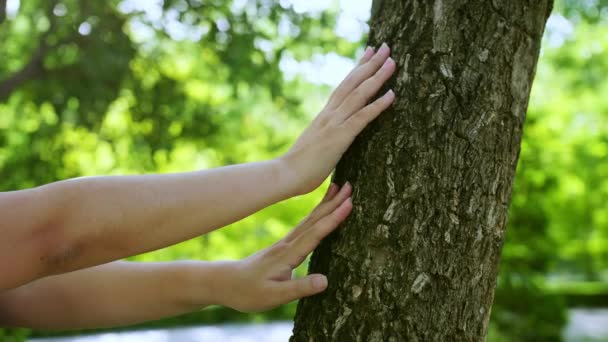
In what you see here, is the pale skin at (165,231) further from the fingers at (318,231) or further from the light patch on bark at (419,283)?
the light patch on bark at (419,283)

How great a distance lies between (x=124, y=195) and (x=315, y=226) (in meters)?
0.39

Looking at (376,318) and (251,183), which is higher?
(251,183)

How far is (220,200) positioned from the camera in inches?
49.1

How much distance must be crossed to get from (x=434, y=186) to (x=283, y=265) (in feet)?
1.12

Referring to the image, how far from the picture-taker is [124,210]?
118cm

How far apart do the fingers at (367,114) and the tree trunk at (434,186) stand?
3cm

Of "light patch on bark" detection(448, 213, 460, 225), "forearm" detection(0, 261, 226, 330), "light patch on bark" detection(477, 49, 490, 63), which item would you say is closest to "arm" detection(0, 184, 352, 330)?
"forearm" detection(0, 261, 226, 330)

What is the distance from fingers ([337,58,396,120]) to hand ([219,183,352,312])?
0.50 ft

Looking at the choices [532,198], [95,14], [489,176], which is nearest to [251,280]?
[489,176]

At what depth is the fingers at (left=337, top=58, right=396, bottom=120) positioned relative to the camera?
1413 mm

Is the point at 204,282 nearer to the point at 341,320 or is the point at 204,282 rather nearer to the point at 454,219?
the point at 341,320

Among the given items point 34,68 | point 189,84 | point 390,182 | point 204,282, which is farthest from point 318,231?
point 189,84

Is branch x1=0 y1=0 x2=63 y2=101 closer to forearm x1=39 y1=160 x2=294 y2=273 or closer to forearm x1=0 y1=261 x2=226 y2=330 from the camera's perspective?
forearm x1=0 y1=261 x2=226 y2=330

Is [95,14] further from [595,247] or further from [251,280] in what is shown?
[595,247]
